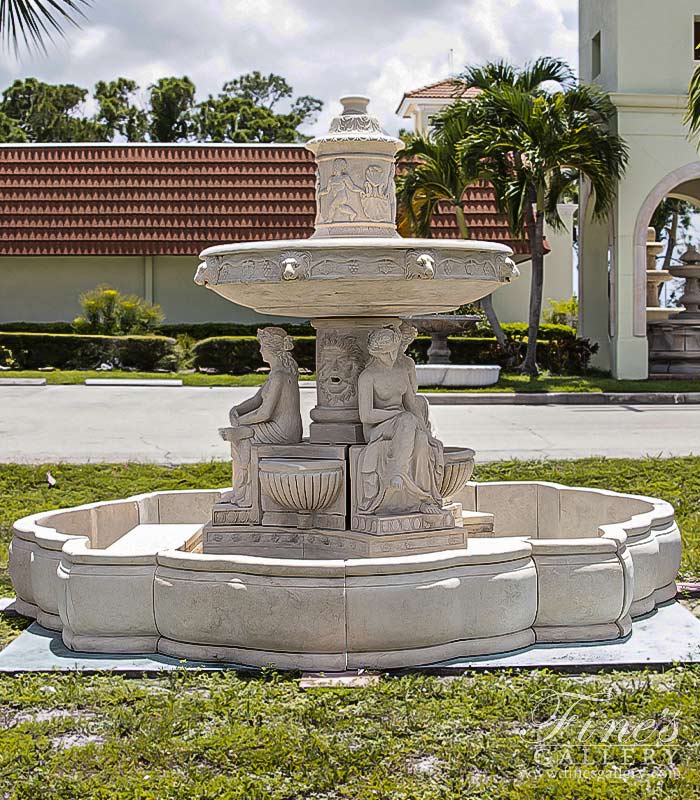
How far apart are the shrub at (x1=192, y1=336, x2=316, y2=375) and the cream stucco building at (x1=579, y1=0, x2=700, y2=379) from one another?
6438 millimetres

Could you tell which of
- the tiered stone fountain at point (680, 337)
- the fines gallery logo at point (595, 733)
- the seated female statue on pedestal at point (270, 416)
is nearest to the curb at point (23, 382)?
the tiered stone fountain at point (680, 337)

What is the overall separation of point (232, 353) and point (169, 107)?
2573cm

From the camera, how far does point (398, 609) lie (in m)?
5.42

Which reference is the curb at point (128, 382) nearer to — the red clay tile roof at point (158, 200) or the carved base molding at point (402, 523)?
the red clay tile roof at point (158, 200)

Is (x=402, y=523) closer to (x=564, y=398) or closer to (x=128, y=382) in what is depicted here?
(x=564, y=398)

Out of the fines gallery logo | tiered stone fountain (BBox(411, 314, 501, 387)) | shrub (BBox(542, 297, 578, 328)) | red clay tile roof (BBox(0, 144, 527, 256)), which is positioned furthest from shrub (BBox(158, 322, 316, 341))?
the fines gallery logo

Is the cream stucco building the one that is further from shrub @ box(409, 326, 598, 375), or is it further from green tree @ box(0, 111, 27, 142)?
green tree @ box(0, 111, 27, 142)

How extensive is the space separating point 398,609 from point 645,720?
1.24 m

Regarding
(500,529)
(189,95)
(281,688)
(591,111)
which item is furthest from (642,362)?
(189,95)

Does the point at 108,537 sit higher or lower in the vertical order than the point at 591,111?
lower

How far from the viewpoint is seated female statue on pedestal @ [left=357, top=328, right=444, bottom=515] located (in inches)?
254

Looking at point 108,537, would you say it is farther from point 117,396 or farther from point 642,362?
point 642,362

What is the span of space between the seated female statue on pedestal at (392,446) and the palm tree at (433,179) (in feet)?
54.1

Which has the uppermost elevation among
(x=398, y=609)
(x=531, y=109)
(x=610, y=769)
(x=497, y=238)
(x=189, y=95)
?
(x=189, y=95)
